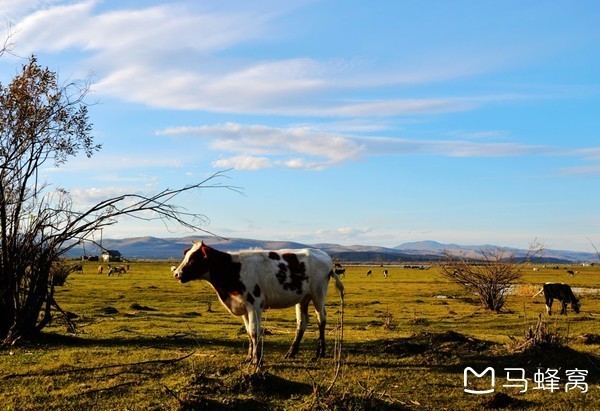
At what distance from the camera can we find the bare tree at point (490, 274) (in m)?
35.0

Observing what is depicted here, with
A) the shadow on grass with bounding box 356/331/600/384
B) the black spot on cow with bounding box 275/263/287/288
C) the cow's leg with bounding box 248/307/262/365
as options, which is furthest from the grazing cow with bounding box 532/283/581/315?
the cow's leg with bounding box 248/307/262/365

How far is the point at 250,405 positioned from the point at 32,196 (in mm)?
10101

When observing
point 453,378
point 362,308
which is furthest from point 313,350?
point 362,308

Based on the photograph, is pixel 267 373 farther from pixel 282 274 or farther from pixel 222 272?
pixel 282 274

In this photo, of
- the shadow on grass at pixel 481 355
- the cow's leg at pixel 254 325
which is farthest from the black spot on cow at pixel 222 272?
the shadow on grass at pixel 481 355

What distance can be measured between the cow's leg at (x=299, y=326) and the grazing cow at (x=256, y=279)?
0.08 feet

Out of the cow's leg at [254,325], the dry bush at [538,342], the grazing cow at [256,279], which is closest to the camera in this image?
the cow's leg at [254,325]

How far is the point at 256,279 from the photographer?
42.5 ft

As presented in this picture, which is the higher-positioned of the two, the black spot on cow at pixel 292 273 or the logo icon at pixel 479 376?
the black spot on cow at pixel 292 273

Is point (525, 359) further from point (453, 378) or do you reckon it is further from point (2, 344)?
point (2, 344)

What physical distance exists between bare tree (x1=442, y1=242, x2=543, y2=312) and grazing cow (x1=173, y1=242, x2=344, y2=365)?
22737 millimetres

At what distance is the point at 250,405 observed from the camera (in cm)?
937

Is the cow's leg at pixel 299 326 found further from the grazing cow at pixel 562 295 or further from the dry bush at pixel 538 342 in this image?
the grazing cow at pixel 562 295

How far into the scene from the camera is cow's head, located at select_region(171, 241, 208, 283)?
1280cm
